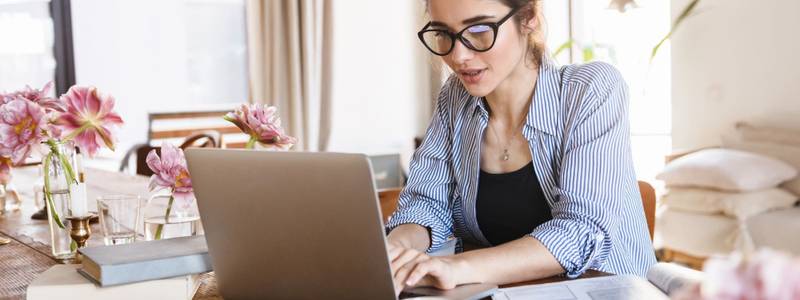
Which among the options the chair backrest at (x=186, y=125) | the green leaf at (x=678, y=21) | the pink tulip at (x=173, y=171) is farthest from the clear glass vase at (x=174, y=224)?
the green leaf at (x=678, y=21)

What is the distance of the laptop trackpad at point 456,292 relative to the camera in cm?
112

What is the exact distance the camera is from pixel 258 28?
15.0 ft

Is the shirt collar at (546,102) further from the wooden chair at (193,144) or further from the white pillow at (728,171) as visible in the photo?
the white pillow at (728,171)

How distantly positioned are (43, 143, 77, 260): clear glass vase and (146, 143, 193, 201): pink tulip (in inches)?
8.4

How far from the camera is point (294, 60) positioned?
457 centimetres

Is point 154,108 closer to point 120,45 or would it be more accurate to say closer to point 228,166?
point 120,45

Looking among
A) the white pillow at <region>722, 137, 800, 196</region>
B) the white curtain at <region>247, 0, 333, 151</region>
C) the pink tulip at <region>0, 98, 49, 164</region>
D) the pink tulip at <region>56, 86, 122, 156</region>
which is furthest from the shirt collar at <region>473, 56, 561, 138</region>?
the white curtain at <region>247, 0, 333, 151</region>

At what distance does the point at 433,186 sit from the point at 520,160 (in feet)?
0.58

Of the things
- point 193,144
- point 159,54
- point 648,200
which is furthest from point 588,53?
point 648,200

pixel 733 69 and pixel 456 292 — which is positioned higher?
pixel 733 69

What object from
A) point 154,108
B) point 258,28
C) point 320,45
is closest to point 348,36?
point 320,45

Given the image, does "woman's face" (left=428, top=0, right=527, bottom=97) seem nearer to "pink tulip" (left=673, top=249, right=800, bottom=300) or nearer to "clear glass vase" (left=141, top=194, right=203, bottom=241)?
"clear glass vase" (left=141, top=194, right=203, bottom=241)

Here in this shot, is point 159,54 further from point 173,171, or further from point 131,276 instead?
point 131,276

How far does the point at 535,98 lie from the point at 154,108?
10.7 ft
